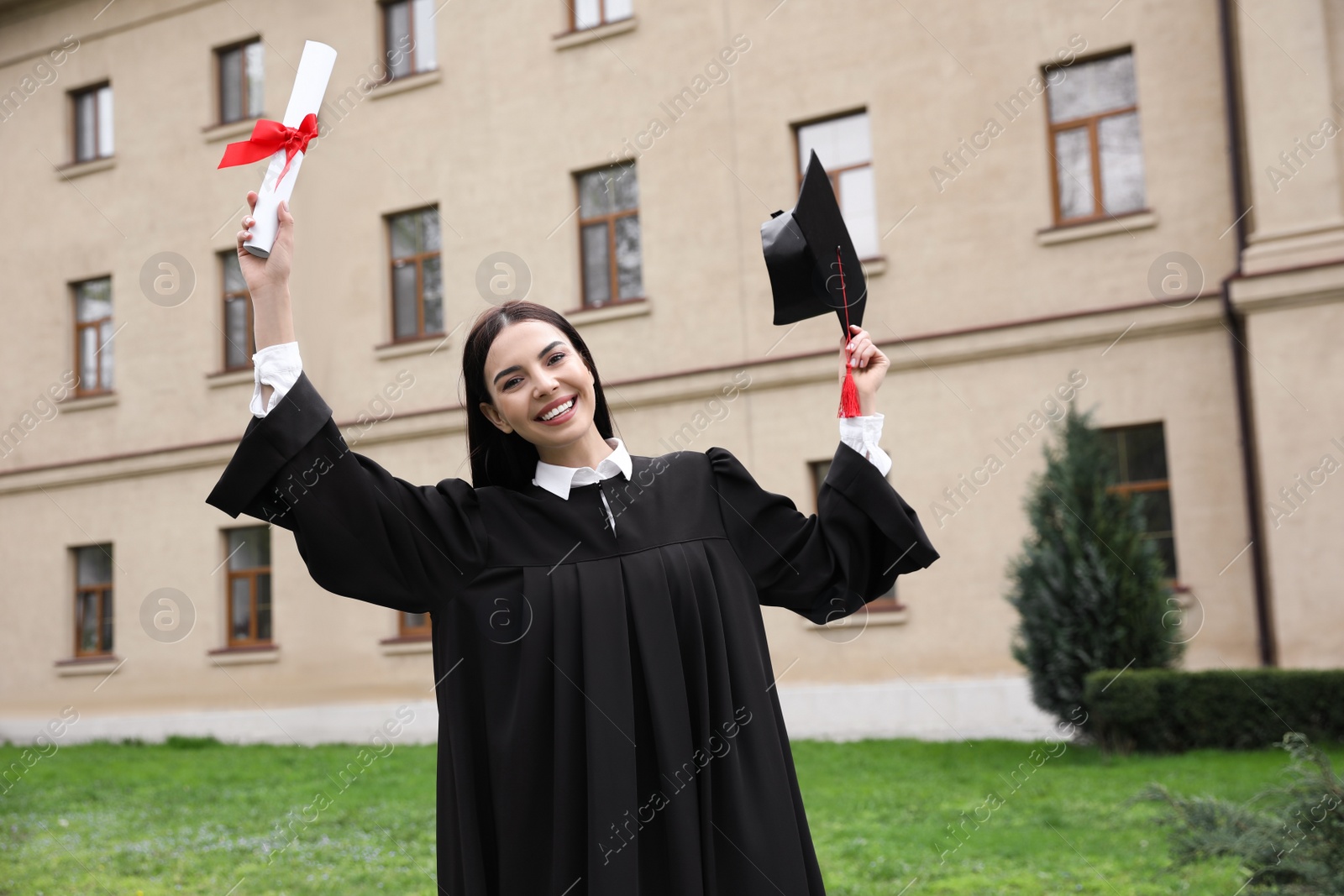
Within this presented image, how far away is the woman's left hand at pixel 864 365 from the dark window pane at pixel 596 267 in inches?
523

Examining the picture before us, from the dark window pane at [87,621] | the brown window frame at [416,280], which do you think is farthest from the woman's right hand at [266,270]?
the dark window pane at [87,621]

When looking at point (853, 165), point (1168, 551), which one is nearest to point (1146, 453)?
point (1168, 551)

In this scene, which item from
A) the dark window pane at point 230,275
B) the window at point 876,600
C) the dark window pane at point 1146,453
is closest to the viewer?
the dark window pane at point 1146,453

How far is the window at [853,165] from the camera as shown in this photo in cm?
1468

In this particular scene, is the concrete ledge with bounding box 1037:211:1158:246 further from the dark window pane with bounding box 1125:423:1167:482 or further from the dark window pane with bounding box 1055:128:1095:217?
the dark window pane with bounding box 1125:423:1167:482

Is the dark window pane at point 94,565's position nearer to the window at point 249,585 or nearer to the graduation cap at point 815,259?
the window at point 249,585

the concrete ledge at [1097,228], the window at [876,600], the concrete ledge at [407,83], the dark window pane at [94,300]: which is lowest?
the window at [876,600]

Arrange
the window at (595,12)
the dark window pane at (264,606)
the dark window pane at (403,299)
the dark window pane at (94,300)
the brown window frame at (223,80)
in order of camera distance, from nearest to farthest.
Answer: the window at (595,12) → the dark window pane at (403,299) → the dark window pane at (264,606) → the brown window frame at (223,80) → the dark window pane at (94,300)

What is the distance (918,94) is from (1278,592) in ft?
21.4

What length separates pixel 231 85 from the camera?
19.3 meters

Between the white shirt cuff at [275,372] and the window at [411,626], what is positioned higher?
the white shirt cuff at [275,372]

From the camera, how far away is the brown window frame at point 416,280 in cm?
1738

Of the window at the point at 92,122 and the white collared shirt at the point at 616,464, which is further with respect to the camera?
the window at the point at 92,122

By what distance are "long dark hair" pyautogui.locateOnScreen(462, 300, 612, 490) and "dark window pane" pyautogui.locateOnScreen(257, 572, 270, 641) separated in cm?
1628
